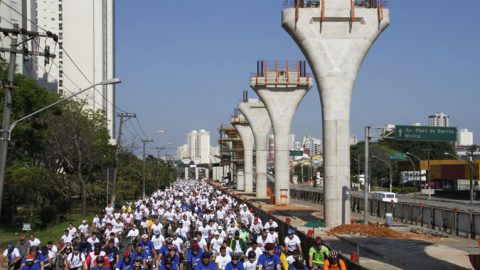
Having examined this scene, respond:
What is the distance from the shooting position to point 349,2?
28.7 metres

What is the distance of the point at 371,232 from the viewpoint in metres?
26.8

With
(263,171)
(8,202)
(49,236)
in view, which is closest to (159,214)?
(49,236)

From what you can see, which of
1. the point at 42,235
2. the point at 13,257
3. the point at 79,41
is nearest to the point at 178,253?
the point at 13,257

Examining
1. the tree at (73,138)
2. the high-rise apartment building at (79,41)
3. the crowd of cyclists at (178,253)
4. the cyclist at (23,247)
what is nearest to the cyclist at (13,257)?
the crowd of cyclists at (178,253)

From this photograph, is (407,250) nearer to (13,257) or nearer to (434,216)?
(434,216)

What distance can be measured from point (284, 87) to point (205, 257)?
137ft

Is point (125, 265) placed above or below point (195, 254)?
below

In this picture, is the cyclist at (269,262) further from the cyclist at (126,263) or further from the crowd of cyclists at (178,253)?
the cyclist at (126,263)

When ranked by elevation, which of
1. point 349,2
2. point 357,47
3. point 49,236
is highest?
point 349,2

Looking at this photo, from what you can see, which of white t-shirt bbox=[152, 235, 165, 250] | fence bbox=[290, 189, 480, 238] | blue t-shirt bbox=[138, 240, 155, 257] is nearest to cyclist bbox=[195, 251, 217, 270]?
blue t-shirt bbox=[138, 240, 155, 257]

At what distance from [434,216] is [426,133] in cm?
435

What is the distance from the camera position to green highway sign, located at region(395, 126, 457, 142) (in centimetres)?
3186

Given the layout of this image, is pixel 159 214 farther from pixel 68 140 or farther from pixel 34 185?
pixel 68 140

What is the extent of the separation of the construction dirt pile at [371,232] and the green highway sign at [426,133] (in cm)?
649
